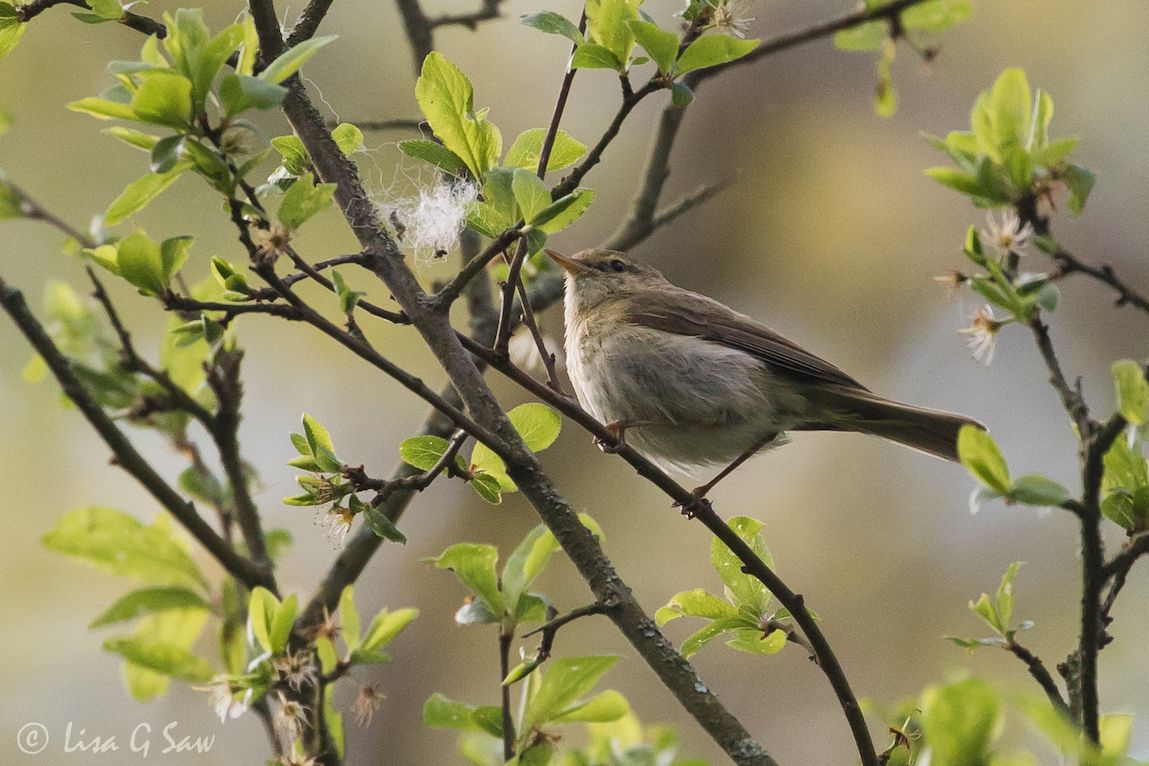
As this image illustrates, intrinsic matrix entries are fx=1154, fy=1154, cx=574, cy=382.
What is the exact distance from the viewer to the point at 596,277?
465cm

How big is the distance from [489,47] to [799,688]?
15.2 ft

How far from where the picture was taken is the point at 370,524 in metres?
1.95

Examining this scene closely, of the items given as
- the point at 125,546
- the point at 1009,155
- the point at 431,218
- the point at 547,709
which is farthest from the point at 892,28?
the point at 125,546

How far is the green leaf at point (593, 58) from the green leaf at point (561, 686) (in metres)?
1.05

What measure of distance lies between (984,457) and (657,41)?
0.88m

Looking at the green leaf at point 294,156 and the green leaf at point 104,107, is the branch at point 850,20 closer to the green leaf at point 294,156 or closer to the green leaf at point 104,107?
the green leaf at point 294,156

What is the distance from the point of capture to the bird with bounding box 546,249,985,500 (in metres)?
4.09

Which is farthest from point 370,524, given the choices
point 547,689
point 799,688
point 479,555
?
point 799,688

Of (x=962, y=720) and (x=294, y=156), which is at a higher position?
(x=294, y=156)

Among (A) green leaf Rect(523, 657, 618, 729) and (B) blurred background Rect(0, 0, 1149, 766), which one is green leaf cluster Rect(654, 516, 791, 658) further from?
(B) blurred background Rect(0, 0, 1149, 766)

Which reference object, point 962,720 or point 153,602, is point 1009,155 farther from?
point 153,602

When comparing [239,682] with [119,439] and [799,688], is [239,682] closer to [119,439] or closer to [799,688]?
[119,439]

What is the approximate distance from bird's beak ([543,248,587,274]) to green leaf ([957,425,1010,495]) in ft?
9.14

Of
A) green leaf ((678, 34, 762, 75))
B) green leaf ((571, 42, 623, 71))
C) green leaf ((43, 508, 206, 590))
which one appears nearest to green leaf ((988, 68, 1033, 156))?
green leaf ((678, 34, 762, 75))
